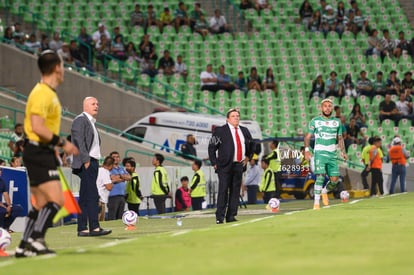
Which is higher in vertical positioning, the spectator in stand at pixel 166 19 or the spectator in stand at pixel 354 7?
the spectator in stand at pixel 354 7

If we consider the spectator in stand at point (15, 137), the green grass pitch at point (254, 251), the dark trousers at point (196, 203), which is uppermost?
the spectator in stand at point (15, 137)

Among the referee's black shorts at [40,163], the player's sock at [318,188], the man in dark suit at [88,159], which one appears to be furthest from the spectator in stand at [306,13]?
the referee's black shorts at [40,163]

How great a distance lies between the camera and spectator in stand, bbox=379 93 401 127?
4212cm

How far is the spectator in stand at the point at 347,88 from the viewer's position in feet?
141

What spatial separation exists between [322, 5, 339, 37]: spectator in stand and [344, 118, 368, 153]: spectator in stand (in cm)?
648

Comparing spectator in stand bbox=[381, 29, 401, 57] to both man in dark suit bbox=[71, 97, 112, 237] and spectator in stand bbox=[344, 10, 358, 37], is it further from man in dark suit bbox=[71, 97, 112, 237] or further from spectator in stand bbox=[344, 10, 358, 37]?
man in dark suit bbox=[71, 97, 112, 237]

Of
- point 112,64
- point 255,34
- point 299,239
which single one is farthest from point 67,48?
point 299,239

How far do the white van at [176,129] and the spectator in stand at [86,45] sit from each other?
449cm

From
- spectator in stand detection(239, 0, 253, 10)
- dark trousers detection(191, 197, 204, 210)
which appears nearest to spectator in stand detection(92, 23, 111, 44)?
spectator in stand detection(239, 0, 253, 10)

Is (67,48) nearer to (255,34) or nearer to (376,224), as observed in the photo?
(255,34)

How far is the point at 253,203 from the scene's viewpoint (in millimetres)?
33906

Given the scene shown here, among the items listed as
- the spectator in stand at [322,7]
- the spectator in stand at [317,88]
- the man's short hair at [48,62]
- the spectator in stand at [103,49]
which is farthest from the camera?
the spectator in stand at [322,7]

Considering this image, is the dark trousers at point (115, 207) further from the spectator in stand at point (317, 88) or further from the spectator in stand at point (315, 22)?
the spectator in stand at point (315, 22)

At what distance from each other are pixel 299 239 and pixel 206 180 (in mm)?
19617
